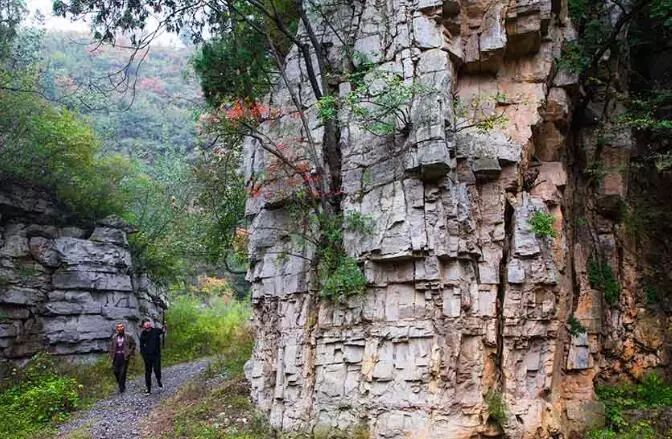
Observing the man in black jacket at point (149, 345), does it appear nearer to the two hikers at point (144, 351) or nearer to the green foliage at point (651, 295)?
the two hikers at point (144, 351)

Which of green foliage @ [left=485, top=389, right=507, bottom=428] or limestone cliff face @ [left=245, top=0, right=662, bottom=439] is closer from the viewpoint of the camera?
green foliage @ [left=485, top=389, right=507, bottom=428]

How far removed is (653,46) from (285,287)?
10.7 metres

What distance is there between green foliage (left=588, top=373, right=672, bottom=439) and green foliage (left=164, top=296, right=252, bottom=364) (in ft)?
39.3

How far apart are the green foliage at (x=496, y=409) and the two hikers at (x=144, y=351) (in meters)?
8.08

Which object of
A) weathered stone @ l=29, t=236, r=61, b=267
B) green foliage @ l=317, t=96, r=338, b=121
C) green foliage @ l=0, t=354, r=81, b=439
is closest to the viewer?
green foliage @ l=317, t=96, r=338, b=121

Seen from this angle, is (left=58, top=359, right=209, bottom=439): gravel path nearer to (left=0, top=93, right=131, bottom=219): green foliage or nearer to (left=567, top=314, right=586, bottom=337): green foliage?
(left=0, top=93, right=131, bottom=219): green foliage

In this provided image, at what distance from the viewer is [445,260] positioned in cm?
922

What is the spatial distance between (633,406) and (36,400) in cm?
1309

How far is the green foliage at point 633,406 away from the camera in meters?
9.89

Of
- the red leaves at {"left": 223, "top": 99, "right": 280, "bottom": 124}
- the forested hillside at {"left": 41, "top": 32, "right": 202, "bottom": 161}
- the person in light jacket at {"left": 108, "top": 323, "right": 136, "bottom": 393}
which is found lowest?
the person in light jacket at {"left": 108, "top": 323, "right": 136, "bottom": 393}

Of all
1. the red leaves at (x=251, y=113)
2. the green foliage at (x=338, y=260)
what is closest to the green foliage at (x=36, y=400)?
the green foliage at (x=338, y=260)

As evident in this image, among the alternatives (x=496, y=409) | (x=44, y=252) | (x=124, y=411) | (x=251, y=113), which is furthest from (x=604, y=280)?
(x=44, y=252)

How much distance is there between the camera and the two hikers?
1355 cm

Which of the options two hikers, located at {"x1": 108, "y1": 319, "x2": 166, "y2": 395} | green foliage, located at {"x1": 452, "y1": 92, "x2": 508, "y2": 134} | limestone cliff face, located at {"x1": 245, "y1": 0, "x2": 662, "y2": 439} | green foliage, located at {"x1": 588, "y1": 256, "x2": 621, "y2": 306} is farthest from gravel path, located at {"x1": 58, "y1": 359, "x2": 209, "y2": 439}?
green foliage, located at {"x1": 588, "y1": 256, "x2": 621, "y2": 306}
